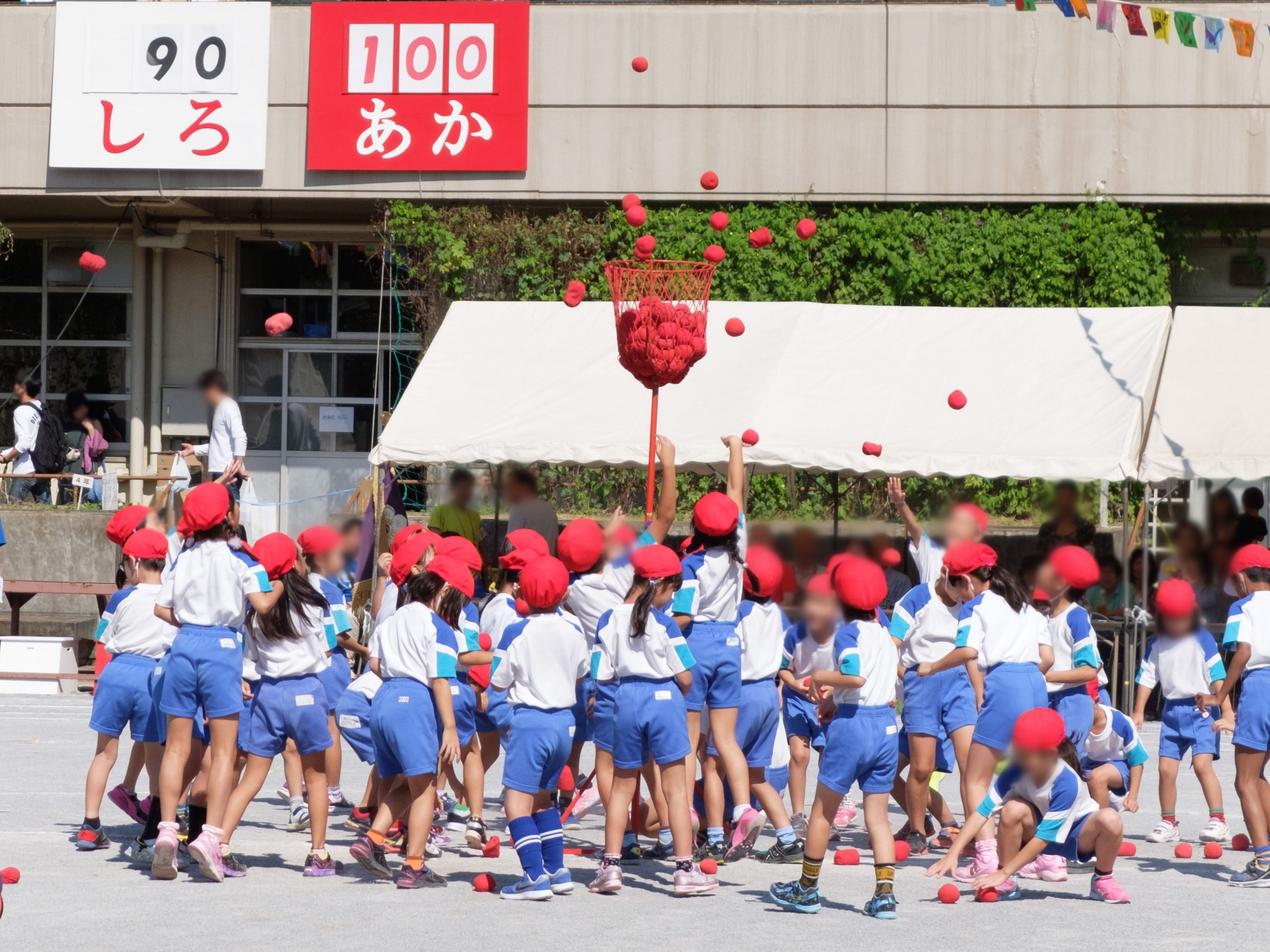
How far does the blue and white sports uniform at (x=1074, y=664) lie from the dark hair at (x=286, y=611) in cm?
357

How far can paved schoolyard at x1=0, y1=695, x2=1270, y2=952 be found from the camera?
5742mm

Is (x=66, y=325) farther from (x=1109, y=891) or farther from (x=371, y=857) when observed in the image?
(x=1109, y=891)

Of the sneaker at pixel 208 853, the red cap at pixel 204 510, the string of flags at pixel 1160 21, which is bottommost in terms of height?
the sneaker at pixel 208 853

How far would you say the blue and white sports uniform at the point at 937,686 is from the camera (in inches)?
296

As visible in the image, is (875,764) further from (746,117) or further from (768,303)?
(746,117)

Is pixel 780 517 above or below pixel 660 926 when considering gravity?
above

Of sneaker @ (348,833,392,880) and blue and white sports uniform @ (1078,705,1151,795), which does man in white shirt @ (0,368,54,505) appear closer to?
sneaker @ (348,833,392,880)

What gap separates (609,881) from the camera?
21.7 ft

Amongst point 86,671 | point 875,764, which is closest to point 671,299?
point 875,764

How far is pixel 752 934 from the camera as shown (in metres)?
5.88

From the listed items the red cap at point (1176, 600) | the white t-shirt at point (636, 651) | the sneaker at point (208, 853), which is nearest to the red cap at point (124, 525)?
the sneaker at point (208, 853)

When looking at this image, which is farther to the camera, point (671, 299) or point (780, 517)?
point (780, 517)

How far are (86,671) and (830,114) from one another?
34.1 ft

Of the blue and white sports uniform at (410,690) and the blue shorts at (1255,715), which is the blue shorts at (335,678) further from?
the blue shorts at (1255,715)
